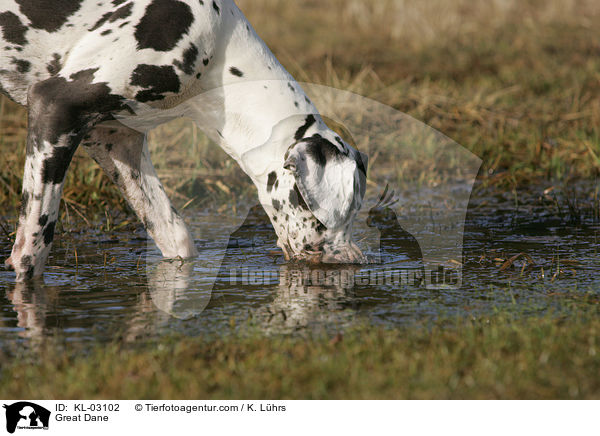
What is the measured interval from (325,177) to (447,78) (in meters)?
5.98

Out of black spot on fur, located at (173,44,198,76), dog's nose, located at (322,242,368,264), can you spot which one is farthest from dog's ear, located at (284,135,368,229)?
black spot on fur, located at (173,44,198,76)

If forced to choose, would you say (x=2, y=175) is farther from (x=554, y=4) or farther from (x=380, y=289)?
(x=554, y=4)

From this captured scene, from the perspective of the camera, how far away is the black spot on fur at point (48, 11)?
488cm

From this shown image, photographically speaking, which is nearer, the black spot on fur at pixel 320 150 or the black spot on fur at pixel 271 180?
the black spot on fur at pixel 320 150

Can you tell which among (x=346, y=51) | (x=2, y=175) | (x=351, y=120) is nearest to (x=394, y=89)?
(x=351, y=120)

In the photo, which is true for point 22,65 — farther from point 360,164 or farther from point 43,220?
point 360,164

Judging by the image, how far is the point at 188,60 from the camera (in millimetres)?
4824

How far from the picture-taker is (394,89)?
947cm

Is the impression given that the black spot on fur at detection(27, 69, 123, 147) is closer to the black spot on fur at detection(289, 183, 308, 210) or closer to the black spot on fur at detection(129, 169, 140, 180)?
the black spot on fur at detection(129, 169, 140, 180)

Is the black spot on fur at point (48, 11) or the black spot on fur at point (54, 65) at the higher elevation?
the black spot on fur at point (48, 11)

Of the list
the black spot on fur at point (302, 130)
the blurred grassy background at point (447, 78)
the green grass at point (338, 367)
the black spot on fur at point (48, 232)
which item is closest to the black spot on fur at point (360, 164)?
the black spot on fur at point (302, 130)
